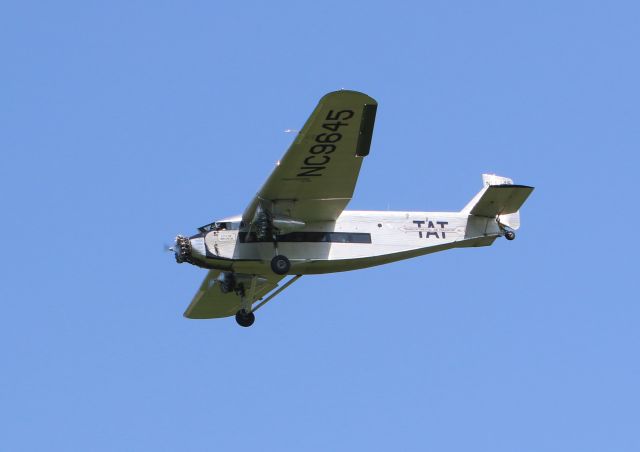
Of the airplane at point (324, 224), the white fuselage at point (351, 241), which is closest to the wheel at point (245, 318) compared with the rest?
the airplane at point (324, 224)

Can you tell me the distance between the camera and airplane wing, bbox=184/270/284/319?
34781 millimetres

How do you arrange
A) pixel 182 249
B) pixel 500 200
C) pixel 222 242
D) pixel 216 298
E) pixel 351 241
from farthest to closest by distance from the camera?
1. pixel 216 298
2. pixel 500 200
3. pixel 351 241
4. pixel 222 242
5. pixel 182 249

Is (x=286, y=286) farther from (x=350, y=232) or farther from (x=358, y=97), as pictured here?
(x=358, y=97)

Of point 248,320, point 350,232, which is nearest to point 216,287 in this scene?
point 248,320

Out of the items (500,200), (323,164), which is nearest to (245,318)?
(323,164)

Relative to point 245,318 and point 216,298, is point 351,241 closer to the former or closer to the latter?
point 245,318

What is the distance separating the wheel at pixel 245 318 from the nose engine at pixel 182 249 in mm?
2435

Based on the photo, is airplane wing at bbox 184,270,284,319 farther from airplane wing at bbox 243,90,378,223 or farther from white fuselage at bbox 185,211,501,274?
airplane wing at bbox 243,90,378,223

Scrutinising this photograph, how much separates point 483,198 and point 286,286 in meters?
5.70

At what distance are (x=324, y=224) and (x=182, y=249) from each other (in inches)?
144

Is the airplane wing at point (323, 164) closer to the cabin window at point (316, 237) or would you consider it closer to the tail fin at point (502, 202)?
the cabin window at point (316, 237)

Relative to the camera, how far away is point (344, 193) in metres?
31.5

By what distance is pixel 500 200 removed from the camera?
3416cm

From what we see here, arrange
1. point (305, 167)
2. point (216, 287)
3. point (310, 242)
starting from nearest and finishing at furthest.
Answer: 1. point (305, 167)
2. point (310, 242)
3. point (216, 287)
